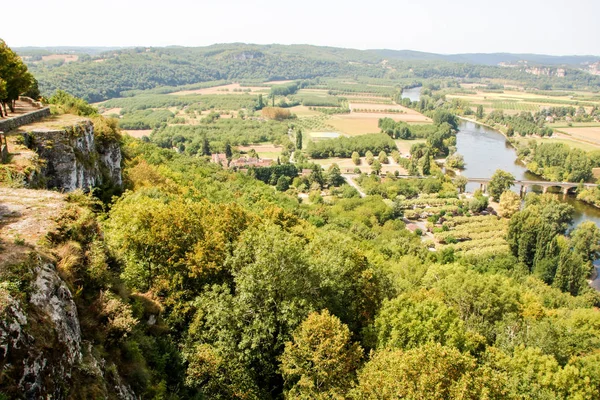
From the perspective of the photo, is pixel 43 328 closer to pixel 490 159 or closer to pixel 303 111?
pixel 490 159

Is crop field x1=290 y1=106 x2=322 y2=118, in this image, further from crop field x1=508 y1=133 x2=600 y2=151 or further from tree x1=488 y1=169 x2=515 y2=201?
tree x1=488 y1=169 x2=515 y2=201

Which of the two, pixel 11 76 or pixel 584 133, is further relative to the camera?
pixel 584 133

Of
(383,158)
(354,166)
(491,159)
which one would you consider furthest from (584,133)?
(354,166)

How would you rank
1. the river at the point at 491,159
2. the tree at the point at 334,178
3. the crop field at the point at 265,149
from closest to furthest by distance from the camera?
1. the river at the point at 491,159
2. the tree at the point at 334,178
3. the crop field at the point at 265,149

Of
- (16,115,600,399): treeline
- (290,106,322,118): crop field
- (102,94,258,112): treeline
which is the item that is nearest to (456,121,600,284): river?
(16,115,600,399): treeline

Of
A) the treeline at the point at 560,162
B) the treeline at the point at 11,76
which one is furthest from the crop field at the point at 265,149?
the treeline at the point at 11,76

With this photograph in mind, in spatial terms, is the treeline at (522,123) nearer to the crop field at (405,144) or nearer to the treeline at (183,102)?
the crop field at (405,144)
